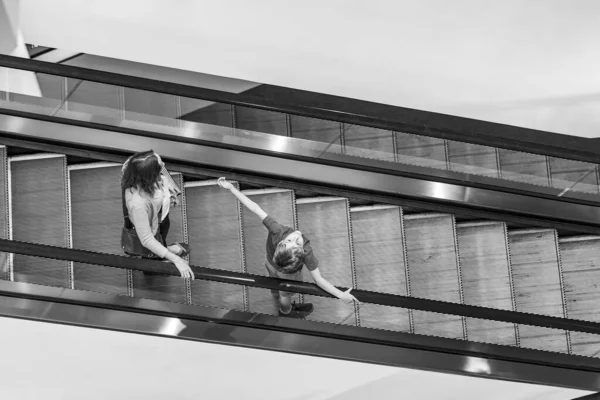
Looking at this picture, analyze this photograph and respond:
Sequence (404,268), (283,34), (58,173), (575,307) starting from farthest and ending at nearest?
(283,34)
(575,307)
(404,268)
(58,173)

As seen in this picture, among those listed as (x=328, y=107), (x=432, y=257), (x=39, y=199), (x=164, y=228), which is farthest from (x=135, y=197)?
(x=328, y=107)

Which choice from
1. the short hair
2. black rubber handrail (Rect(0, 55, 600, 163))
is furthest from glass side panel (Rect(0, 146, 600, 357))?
black rubber handrail (Rect(0, 55, 600, 163))

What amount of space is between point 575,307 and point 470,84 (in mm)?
2504

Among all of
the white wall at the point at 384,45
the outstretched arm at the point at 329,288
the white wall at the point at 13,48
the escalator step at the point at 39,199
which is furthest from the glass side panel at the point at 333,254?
the white wall at the point at 384,45

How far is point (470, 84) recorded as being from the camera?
10.0m

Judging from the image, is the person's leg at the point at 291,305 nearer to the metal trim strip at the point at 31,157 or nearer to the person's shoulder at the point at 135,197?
the person's shoulder at the point at 135,197

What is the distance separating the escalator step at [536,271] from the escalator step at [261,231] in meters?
2.12

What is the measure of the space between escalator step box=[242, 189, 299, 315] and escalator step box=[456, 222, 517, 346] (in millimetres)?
1636

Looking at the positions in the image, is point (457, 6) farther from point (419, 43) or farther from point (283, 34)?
point (283, 34)

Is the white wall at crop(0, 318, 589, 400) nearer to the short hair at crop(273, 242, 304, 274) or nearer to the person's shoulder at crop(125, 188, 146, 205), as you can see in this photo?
the short hair at crop(273, 242, 304, 274)

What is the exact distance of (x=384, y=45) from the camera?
9695 millimetres

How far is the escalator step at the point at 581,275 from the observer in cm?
886

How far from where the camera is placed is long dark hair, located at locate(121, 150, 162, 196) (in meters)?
6.32

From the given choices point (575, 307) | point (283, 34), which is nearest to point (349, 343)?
point (575, 307)
